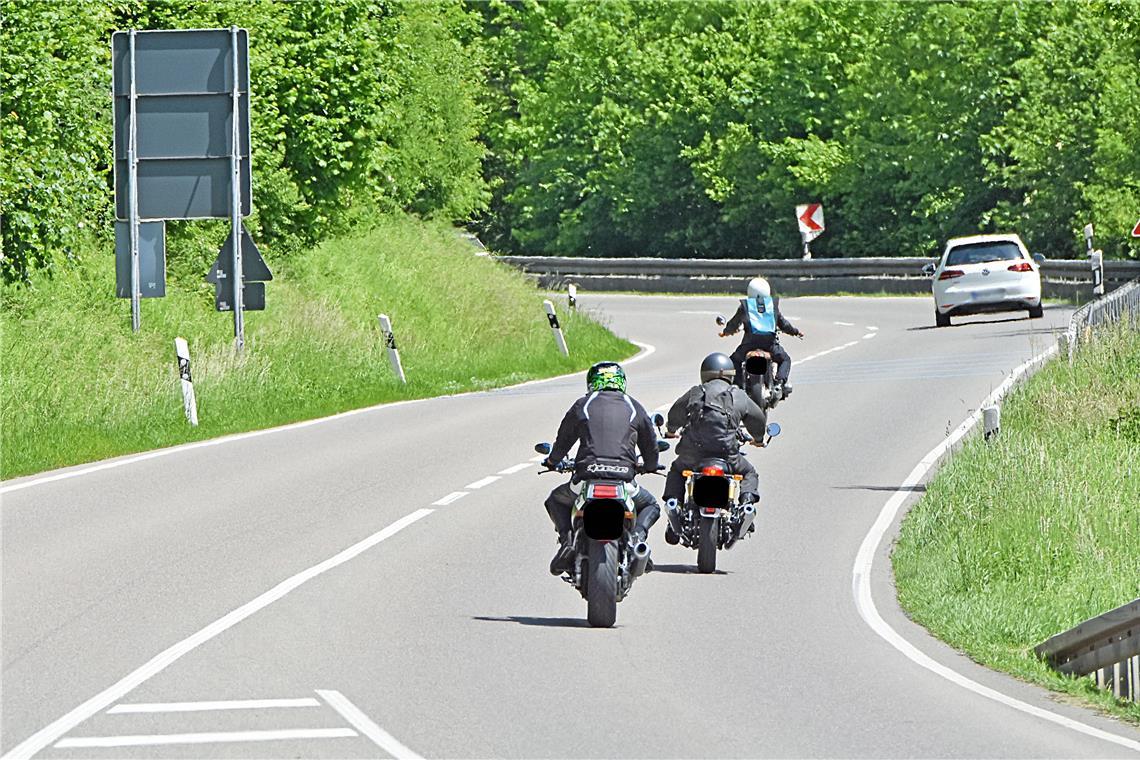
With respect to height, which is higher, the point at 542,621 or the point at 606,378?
the point at 606,378

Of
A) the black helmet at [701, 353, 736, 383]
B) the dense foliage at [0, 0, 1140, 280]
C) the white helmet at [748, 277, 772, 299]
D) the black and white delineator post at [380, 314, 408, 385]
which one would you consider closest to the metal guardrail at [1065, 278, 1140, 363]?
the white helmet at [748, 277, 772, 299]

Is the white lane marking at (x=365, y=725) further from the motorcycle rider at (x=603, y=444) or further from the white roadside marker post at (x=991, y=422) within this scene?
the white roadside marker post at (x=991, y=422)

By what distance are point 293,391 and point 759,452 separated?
7.98 m

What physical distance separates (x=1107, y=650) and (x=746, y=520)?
4.10 meters

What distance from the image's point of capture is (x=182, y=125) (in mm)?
28281

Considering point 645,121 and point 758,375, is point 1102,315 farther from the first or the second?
point 645,121

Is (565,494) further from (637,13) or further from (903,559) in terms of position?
(637,13)

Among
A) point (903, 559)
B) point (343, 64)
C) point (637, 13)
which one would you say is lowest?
point (903, 559)

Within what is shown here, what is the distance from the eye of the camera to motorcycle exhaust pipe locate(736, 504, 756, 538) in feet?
47.6

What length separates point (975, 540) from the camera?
1527cm

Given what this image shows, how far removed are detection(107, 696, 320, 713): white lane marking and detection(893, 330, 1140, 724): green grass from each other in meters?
3.88

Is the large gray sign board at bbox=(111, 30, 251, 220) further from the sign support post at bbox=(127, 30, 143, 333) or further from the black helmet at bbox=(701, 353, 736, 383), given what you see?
the black helmet at bbox=(701, 353, 736, 383)

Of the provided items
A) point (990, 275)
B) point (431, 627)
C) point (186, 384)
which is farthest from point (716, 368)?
point (990, 275)

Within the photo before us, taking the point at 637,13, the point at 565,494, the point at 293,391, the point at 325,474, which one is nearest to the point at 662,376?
the point at 293,391
